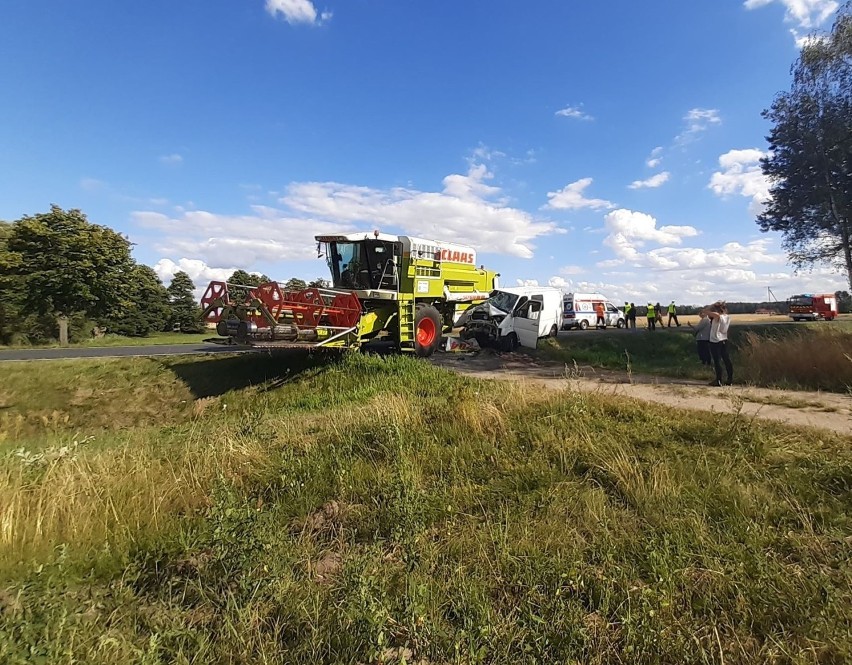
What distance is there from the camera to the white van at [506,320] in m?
16.2

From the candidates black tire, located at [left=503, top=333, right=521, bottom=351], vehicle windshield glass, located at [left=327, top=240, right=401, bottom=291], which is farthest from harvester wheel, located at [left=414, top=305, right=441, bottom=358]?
black tire, located at [left=503, top=333, right=521, bottom=351]

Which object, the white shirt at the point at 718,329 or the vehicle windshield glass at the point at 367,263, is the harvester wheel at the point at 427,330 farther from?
the white shirt at the point at 718,329

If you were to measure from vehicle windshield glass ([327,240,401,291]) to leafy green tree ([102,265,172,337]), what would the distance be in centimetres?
3587

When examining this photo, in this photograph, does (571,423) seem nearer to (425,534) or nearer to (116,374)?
(425,534)

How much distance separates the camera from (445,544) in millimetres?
3572

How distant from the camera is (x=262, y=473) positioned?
16.2 feet

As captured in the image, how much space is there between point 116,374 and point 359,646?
48.1 feet

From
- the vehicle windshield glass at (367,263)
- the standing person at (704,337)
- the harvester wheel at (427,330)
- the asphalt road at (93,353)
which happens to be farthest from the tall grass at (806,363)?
the asphalt road at (93,353)

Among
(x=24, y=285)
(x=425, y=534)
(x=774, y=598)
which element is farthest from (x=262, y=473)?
(x=24, y=285)

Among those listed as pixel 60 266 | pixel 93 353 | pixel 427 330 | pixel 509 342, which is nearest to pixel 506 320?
pixel 509 342

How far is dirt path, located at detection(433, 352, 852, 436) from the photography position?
272 inches

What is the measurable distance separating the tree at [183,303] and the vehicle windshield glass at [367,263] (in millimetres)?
42027

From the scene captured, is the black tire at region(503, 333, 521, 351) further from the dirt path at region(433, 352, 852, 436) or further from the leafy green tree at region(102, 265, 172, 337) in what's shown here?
the leafy green tree at region(102, 265, 172, 337)

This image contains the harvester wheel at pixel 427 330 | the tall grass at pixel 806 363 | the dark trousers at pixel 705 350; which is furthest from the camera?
the harvester wheel at pixel 427 330
